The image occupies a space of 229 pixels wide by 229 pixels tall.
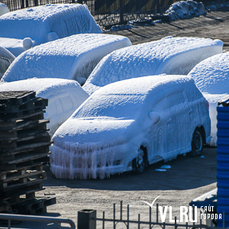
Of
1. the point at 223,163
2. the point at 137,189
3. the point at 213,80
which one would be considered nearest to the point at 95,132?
the point at 137,189

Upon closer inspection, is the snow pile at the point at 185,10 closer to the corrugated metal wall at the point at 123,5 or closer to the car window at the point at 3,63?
the corrugated metal wall at the point at 123,5

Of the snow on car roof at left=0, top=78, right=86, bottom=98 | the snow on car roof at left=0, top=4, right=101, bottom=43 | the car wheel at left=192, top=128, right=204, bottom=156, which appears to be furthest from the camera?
the snow on car roof at left=0, top=4, right=101, bottom=43

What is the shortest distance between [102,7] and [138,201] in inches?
1183

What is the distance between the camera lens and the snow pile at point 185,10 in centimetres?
3378

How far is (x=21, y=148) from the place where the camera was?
27.1ft

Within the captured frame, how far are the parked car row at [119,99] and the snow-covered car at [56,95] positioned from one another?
21mm

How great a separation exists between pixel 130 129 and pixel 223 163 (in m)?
4.03

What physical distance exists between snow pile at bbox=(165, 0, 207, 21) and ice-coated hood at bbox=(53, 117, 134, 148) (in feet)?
78.4

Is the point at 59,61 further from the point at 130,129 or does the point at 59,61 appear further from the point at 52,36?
the point at 130,129

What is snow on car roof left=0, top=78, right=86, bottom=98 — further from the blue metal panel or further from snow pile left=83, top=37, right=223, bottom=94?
the blue metal panel

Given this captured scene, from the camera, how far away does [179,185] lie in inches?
377

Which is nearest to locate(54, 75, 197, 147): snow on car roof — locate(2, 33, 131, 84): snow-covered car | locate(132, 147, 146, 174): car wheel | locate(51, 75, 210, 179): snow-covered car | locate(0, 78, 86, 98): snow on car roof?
locate(51, 75, 210, 179): snow-covered car

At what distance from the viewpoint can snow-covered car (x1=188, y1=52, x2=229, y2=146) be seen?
12586 mm

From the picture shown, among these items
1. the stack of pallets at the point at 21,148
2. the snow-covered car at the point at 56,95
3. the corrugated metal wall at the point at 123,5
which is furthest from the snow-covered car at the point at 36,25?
the corrugated metal wall at the point at 123,5
